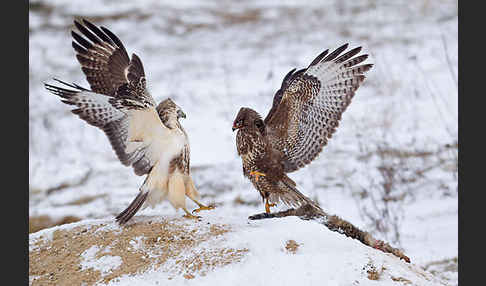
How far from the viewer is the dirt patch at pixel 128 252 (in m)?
3.63

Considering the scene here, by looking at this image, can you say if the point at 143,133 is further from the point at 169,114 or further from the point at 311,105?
the point at 311,105

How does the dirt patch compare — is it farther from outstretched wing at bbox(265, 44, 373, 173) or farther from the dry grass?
outstretched wing at bbox(265, 44, 373, 173)

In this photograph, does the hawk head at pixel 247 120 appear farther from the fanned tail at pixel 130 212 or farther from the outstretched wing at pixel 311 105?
the fanned tail at pixel 130 212

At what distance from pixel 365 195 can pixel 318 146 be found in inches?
105

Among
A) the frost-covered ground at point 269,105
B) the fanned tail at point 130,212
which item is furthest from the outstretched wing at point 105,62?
the frost-covered ground at point 269,105

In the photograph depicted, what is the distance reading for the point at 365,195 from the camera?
7.28 meters

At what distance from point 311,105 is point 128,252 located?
2.02 metres

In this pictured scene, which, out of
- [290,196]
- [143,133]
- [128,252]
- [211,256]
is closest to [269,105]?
[290,196]

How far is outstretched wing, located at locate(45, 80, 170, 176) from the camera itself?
4.06 metres

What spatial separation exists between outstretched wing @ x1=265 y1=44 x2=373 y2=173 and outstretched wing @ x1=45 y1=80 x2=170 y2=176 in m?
1.05

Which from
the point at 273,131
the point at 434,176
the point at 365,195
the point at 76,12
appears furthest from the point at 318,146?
the point at 76,12

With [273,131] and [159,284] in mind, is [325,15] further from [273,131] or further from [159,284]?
[159,284]

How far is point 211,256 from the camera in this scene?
3621mm

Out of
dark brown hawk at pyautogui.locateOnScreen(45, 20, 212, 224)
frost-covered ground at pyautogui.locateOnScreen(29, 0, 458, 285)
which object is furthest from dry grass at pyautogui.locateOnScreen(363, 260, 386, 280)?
dark brown hawk at pyautogui.locateOnScreen(45, 20, 212, 224)
